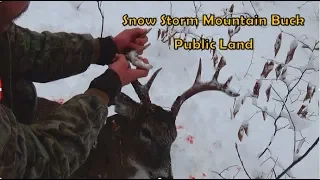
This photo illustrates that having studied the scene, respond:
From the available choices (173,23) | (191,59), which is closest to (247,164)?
(191,59)

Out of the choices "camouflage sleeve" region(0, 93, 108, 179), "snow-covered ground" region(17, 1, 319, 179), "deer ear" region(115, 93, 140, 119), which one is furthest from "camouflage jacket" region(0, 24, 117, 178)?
"snow-covered ground" region(17, 1, 319, 179)

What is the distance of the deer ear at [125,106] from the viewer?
1.20 m

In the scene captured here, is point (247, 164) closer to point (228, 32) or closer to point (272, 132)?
point (272, 132)

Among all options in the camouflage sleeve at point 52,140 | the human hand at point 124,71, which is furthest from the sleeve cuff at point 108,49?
Answer: the camouflage sleeve at point 52,140

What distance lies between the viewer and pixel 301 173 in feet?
4.47

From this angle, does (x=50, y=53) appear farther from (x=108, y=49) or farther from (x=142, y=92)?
(x=142, y=92)

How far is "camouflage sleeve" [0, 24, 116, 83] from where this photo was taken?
100 centimetres

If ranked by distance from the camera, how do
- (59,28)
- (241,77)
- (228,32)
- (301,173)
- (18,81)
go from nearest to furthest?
(18,81) < (301,173) < (241,77) < (228,32) < (59,28)

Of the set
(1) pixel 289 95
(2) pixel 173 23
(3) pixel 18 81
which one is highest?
(2) pixel 173 23

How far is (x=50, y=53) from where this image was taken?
1.03 meters

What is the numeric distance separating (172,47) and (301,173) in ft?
2.08

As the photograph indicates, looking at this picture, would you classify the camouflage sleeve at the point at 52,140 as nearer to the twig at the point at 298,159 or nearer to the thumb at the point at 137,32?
the thumb at the point at 137,32

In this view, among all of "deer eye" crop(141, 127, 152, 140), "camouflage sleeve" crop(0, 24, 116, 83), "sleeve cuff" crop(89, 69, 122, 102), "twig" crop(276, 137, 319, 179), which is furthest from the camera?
"twig" crop(276, 137, 319, 179)

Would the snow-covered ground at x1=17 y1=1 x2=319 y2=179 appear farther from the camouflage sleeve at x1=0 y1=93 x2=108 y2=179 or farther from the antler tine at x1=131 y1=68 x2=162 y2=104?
the camouflage sleeve at x1=0 y1=93 x2=108 y2=179
